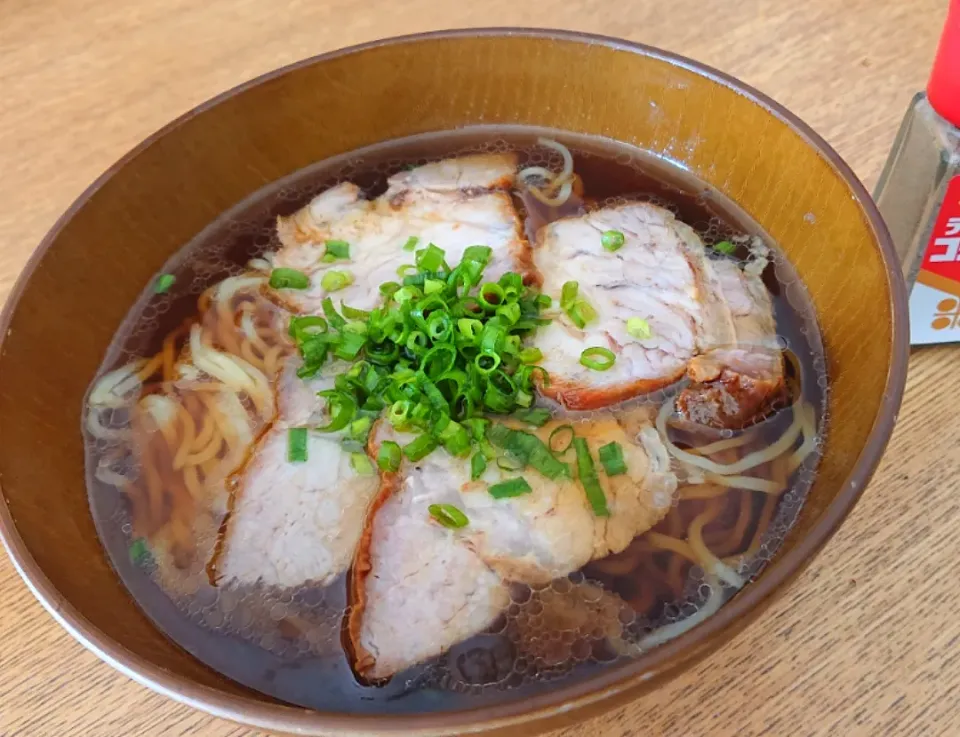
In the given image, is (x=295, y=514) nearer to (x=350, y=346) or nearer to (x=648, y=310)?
(x=350, y=346)

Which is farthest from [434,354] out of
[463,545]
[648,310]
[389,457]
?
[648,310]

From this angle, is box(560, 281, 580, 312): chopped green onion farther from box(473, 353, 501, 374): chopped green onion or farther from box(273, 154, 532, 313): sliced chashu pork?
box(473, 353, 501, 374): chopped green onion

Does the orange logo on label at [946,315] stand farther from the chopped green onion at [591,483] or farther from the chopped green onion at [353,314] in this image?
the chopped green onion at [353,314]

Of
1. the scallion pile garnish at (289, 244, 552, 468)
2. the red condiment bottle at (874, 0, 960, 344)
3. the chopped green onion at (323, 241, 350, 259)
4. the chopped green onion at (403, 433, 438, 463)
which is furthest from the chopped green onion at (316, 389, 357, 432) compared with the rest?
the red condiment bottle at (874, 0, 960, 344)

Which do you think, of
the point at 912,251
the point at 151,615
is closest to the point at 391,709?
the point at 151,615

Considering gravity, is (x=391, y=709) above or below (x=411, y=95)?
below

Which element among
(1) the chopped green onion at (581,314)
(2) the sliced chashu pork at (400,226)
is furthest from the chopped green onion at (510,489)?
(2) the sliced chashu pork at (400,226)

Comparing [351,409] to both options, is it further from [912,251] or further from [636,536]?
[912,251]
